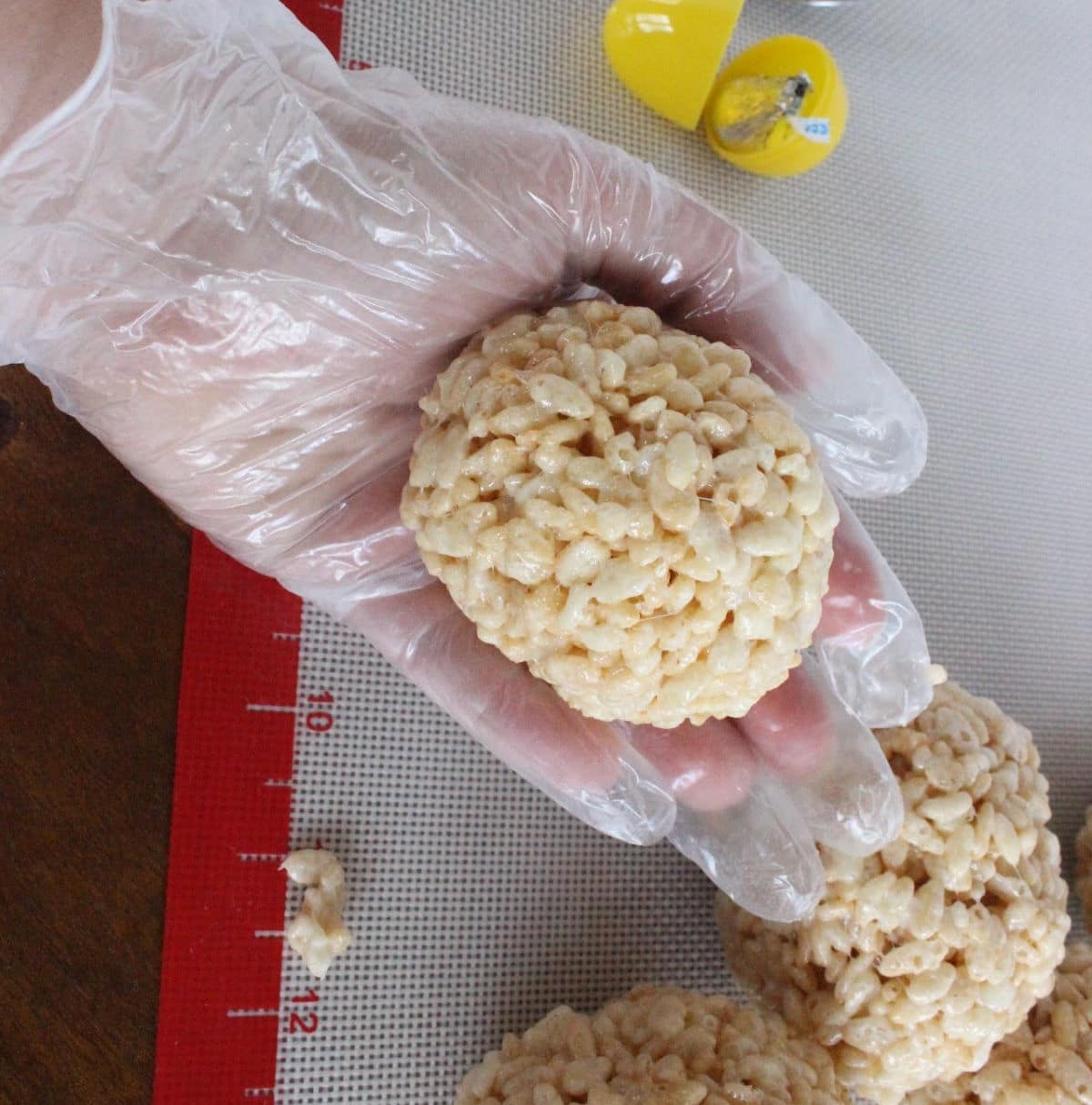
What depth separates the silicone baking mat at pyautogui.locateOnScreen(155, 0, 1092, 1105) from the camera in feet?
3.05

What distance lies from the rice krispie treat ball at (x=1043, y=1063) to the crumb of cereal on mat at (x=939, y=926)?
68 millimetres

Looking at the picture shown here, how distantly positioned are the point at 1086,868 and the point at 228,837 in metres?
0.95

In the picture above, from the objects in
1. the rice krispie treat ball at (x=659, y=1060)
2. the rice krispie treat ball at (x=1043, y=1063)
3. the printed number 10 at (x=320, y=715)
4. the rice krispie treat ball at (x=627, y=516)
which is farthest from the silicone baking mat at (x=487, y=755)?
the rice krispie treat ball at (x=627, y=516)

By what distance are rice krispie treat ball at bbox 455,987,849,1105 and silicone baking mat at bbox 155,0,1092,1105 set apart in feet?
0.39

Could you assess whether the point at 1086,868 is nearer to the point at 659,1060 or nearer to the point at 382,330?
the point at 659,1060

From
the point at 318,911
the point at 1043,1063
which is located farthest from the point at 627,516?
the point at 1043,1063

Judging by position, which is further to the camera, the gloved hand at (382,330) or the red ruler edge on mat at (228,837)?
the red ruler edge on mat at (228,837)

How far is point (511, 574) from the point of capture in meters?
0.65

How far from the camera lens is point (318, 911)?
36.2 inches

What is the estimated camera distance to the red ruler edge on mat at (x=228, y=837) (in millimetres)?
893

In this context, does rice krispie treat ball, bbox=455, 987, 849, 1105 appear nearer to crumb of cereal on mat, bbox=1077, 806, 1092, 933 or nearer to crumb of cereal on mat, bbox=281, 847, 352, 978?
crumb of cereal on mat, bbox=281, 847, 352, 978

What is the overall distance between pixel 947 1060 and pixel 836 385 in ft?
2.01

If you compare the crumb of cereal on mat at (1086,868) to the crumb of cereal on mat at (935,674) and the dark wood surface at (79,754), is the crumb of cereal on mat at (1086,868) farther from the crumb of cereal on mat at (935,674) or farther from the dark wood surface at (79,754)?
the dark wood surface at (79,754)

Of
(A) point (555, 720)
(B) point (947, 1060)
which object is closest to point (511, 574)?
(A) point (555, 720)
